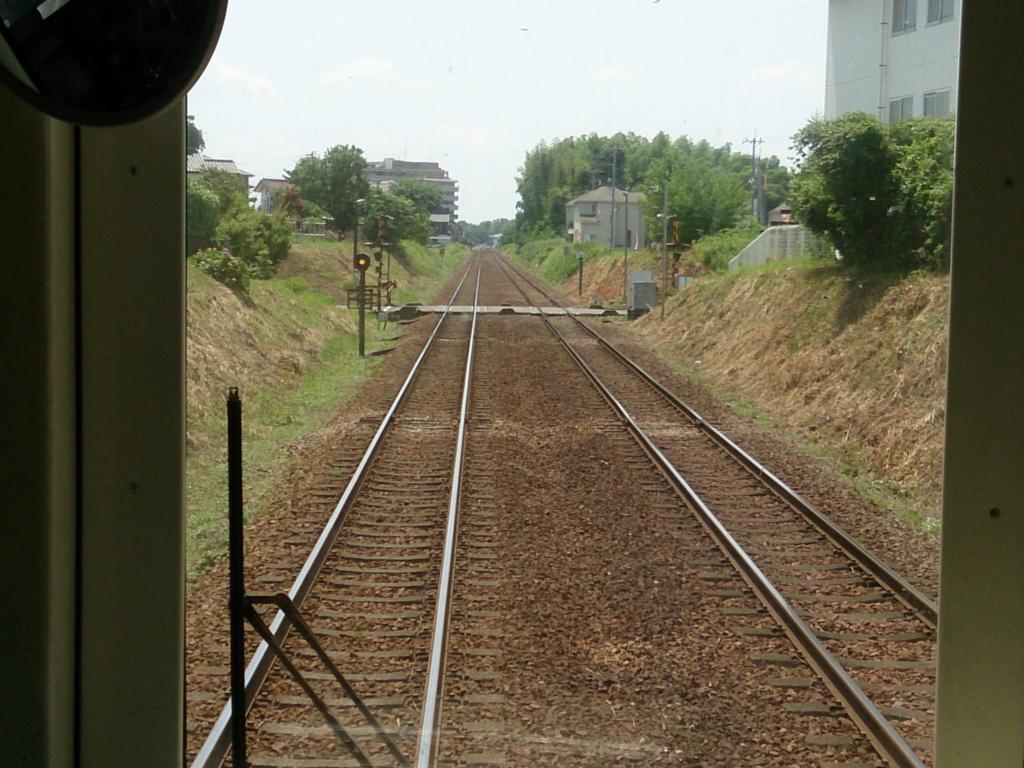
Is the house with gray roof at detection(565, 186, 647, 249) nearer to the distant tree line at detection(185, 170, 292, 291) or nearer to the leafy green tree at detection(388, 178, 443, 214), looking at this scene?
the leafy green tree at detection(388, 178, 443, 214)

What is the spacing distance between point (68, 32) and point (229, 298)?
1273 centimetres

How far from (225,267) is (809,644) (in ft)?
33.7

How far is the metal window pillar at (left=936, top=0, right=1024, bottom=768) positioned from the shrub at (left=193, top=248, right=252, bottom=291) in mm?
10484

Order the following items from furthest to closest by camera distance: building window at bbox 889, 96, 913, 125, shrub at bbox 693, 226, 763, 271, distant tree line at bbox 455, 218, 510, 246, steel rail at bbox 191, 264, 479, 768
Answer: distant tree line at bbox 455, 218, 510, 246 → shrub at bbox 693, 226, 763, 271 → building window at bbox 889, 96, 913, 125 → steel rail at bbox 191, 264, 479, 768

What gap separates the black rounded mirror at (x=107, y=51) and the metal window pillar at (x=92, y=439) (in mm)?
111

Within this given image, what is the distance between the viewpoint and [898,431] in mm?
11023

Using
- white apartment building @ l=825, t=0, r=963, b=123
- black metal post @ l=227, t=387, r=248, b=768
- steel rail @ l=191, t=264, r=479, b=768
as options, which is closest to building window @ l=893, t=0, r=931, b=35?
white apartment building @ l=825, t=0, r=963, b=123

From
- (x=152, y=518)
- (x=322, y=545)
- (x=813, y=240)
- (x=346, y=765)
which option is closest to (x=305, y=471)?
(x=322, y=545)

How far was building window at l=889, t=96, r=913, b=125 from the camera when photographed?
46.8 ft

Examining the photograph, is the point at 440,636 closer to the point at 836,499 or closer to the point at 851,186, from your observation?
the point at 836,499

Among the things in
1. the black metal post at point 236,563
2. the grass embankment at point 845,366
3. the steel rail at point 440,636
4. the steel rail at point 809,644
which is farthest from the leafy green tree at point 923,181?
the black metal post at point 236,563

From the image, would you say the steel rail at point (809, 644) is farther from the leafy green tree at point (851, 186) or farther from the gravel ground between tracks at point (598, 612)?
the leafy green tree at point (851, 186)

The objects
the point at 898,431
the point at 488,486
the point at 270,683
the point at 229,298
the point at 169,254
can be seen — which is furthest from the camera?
the point at 229,298

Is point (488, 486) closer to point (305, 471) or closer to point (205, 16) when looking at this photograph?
point (305, 471)
